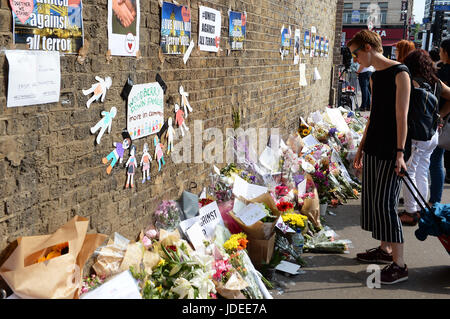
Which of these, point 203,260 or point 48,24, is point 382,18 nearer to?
point 203,260

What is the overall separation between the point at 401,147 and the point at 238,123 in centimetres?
220

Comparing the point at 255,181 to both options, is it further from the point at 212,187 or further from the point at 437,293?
the point at 437,293

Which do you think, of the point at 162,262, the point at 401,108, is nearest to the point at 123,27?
the point at 162,262

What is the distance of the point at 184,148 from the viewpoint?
14.7 feet

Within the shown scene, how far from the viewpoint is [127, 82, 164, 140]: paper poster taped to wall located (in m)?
3.51

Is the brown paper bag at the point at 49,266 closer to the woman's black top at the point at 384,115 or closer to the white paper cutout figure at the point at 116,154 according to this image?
the white paper cutout figure at the point at 116,154

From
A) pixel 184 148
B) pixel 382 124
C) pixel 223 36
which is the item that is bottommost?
pixel 184 148

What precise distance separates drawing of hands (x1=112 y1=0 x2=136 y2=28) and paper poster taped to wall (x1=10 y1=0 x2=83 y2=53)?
414 mm

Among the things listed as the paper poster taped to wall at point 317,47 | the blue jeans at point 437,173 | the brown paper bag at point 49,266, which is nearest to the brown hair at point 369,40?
the blue jeans at point 437,173

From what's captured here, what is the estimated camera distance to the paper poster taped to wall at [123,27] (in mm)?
3168

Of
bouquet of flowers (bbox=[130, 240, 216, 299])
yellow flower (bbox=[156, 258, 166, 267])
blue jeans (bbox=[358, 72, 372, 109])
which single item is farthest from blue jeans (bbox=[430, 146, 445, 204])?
blue jeans (bbox=[358, 72, 372, 109])

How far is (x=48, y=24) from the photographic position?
2.57 metres

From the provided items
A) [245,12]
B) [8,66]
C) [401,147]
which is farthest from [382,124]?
[8,66]

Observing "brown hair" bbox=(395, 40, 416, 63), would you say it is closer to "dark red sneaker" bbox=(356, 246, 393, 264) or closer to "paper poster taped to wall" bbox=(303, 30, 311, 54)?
"dark red sneaker" bbox=(356, 246, 393, 264)
